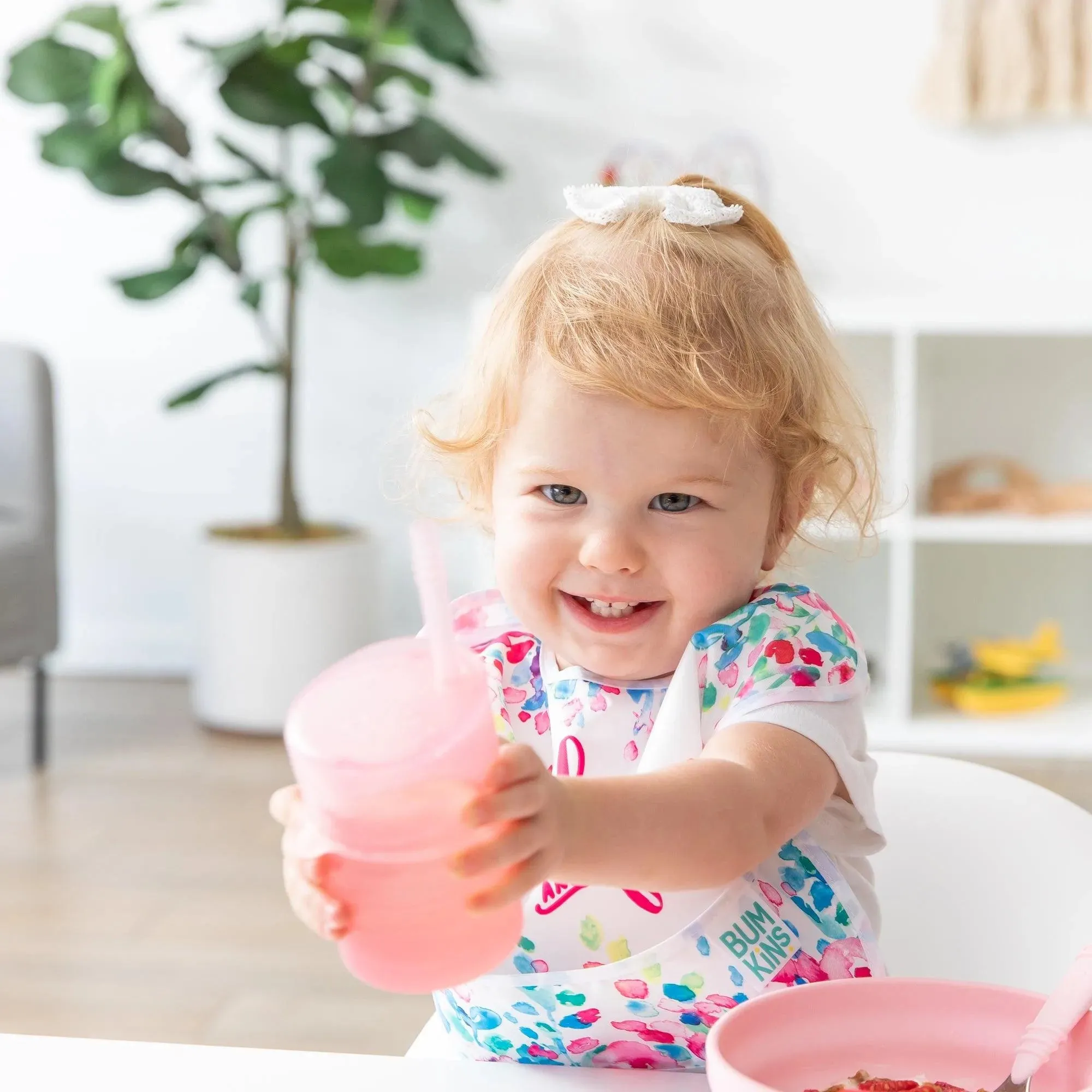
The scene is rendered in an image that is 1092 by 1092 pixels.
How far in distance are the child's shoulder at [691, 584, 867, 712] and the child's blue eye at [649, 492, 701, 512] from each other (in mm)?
73

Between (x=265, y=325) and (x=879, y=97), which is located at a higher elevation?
(x=879, y=97)

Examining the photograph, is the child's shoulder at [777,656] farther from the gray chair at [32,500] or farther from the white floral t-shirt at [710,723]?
the gray chair at [32,500]

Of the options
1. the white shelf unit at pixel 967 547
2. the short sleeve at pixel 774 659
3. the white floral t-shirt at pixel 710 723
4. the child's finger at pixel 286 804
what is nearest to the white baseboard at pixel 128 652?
the white shelf unit at pixel 967 547

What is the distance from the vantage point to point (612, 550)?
2.56 ft

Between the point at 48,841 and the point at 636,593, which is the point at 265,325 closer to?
the point at 48,841

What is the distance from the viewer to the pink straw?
1.72ft

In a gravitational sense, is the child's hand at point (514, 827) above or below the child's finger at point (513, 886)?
above

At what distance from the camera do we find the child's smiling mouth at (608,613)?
83 cm

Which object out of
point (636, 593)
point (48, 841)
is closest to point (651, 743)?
point (636, 593)

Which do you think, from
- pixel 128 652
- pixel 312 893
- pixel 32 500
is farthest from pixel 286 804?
pixel 128 652

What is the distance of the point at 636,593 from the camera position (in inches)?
31.9

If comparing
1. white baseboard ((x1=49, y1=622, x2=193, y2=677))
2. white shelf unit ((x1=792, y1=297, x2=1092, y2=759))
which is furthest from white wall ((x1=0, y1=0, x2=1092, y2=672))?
white shelf unit ((x1=792, y1=297, x2=1092, y2=759))

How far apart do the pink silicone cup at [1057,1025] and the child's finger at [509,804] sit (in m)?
0.21

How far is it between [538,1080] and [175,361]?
117 inches
